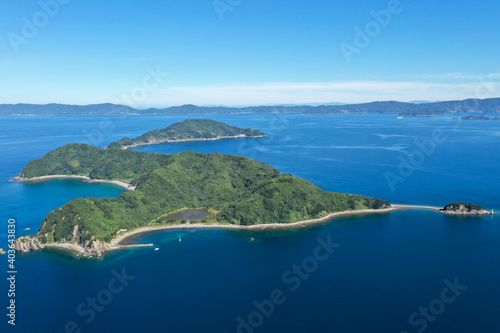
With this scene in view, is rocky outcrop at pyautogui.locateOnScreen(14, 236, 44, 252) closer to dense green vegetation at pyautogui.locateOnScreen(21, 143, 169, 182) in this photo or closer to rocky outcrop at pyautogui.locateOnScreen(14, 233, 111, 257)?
rocky outcrop at pyautogui.locateOnScreen(14, 233, 111, 257)

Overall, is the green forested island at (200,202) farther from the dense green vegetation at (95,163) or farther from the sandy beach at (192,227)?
the dense green vegetation at (95,163)

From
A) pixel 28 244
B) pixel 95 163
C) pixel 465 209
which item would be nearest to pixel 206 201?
pixel 28 244

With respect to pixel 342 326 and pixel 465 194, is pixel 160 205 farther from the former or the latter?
pixel 465 194

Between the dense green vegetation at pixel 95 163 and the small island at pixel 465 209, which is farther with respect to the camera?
the dense green vegetation at pixel 95 163

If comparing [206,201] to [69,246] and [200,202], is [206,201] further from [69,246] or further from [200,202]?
[69,246]

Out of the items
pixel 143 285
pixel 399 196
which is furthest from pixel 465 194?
pixel 143 285

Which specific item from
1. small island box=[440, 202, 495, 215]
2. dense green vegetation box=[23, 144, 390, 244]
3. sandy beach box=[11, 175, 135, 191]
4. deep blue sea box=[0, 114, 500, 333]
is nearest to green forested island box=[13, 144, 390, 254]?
dense green vegetation box=[23, 144, 390, 244]

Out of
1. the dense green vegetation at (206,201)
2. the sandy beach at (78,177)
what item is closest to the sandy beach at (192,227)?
the dense green vegetation at (206,201)
